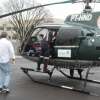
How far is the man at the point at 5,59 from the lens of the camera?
10.9 meters

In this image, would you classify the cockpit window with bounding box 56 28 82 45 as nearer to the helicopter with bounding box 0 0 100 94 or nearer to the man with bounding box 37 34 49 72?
the helicopter with bounding box 0 0 100 94

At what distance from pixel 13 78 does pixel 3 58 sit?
3403 mm

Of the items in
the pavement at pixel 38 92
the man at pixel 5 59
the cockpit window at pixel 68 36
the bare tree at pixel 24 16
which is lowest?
the pavement at pixel 38 92

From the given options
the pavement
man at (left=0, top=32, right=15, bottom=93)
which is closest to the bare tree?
the pavement

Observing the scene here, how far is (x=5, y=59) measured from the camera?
10852 mm

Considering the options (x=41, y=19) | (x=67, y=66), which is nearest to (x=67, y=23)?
(x=67, y=66)

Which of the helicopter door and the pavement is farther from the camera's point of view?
the helicopter door

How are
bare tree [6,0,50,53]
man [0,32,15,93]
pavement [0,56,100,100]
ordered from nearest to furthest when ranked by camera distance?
pavement [0,56,100,100] → man [0,32,15,93] → bare tree [6,0,50,53]

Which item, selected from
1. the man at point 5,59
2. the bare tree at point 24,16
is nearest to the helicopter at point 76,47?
the man at point 5,59

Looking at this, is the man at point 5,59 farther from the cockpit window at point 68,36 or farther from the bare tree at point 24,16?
the bare tree at point 24,16

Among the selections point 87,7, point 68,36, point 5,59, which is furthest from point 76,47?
point 5,59

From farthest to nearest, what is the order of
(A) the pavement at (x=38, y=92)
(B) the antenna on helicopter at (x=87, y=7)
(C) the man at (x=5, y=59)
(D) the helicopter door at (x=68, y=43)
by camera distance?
(D) the helicopter door at (x=68, y=43) → (B) the antenna on helicopter at (x=87, y=7) → (C) the man at (x=5, y=59) → (A) the pavement at (x=38, y=92)

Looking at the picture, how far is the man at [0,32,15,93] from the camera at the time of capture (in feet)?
35.7

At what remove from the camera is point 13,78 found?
14148 mm
